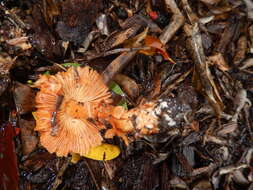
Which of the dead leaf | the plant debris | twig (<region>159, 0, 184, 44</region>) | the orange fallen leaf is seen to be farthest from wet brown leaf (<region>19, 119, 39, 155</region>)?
the dead leaf

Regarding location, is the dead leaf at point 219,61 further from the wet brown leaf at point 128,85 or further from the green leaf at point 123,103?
the green leaf at point 123,103

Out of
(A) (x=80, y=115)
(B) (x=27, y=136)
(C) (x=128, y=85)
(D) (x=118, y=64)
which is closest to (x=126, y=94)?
(C) (x=128, y=85)

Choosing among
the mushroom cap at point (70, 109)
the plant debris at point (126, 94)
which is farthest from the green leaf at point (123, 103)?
the mushroom cap at point (70, 109)

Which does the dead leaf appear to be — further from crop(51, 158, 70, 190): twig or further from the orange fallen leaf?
crop(51, 158, 70, 190): twig

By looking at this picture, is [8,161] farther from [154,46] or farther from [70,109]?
[154,46]

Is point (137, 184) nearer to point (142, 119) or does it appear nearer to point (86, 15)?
point (142, 119)
